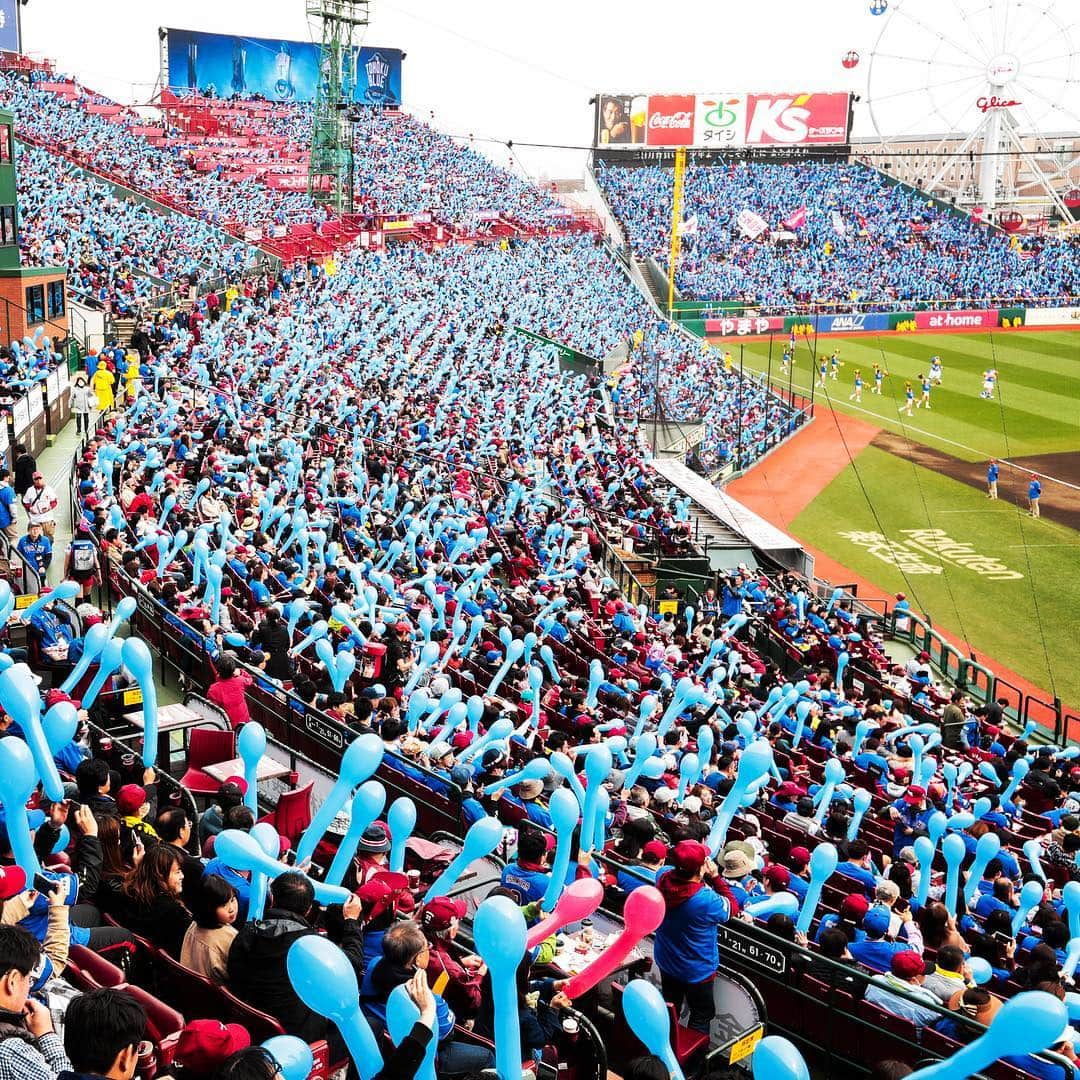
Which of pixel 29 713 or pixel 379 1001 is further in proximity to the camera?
pixel 29 713

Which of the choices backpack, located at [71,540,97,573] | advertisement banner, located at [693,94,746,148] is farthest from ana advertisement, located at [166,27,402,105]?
backpack, located at [71,540,97,573]

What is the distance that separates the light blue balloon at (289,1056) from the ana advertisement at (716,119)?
247 feet

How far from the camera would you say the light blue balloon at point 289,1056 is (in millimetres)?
3266

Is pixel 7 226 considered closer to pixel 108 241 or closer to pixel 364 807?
pixel 108 241

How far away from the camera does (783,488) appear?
3091 cm

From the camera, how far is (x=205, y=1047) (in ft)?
12.0

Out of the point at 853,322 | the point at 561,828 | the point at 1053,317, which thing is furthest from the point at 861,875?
the point at 1053,317

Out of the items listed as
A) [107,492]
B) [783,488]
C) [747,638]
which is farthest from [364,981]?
[783,488]

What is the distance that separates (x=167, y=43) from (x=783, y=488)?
5223 centimetres

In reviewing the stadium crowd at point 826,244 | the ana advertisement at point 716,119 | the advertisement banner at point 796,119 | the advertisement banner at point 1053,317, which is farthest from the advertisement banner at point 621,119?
the advertisement banner at point 1053,317

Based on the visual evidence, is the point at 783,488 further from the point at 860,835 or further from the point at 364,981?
the point at 364,981

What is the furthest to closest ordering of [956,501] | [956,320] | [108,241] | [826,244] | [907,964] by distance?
[826,244] → [956,320] → [108,241] → [956,501] → [907,964]

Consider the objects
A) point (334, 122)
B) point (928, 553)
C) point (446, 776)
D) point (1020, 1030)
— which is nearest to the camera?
point (1020, 1030)

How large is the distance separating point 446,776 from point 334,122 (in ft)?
157
